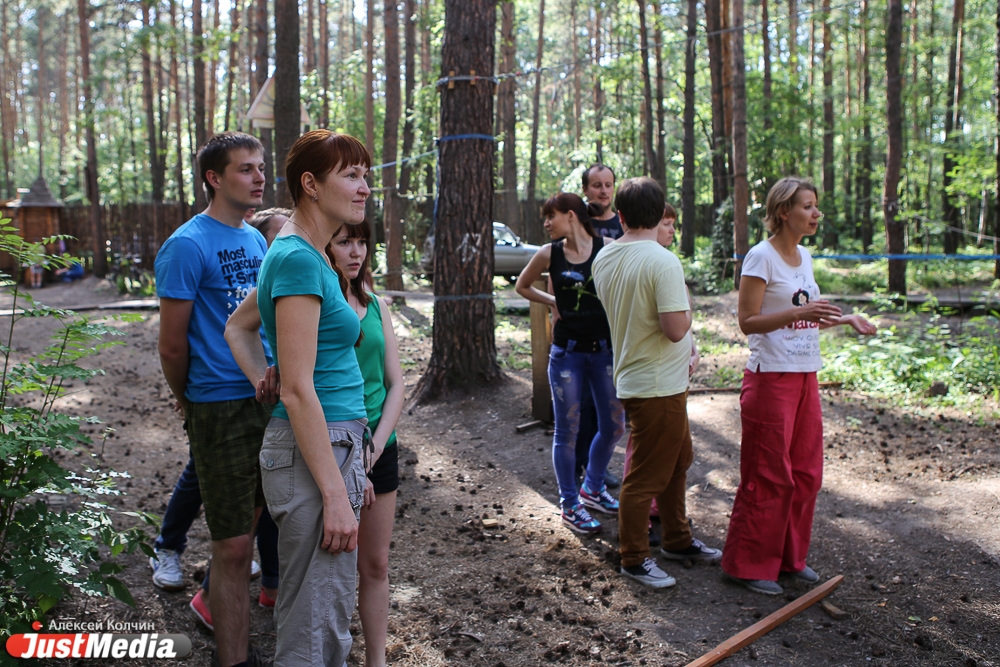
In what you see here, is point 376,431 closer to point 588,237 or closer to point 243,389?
point 243,389

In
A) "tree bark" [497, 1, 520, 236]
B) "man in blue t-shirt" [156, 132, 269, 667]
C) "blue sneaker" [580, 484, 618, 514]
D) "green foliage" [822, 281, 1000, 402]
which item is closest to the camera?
"man in blue t-shirt" [156, 132, 269, 667]

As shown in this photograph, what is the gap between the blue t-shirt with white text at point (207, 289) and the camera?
2.58 m

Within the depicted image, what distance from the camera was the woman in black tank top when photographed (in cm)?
402

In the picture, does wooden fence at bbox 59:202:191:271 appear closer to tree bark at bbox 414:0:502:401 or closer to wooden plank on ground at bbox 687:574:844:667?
tree bark at bbox 414:0:502:401

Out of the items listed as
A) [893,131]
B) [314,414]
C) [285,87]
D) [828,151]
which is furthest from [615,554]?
[828,151]

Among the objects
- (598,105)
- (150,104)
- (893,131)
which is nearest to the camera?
(893,131)

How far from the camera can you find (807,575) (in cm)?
345

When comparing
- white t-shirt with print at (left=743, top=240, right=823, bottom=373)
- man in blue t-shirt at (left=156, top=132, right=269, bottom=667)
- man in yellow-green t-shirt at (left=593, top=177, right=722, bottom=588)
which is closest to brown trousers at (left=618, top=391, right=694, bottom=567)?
man in yellow-green t-shirt at (left=593, top=177, right=722, bottom=588)

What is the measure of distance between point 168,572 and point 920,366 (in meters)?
6.52

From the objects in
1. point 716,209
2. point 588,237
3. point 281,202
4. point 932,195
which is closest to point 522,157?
point 932,195

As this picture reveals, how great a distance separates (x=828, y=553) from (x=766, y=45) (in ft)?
67.7

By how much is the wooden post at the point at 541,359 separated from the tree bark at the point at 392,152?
7145mm

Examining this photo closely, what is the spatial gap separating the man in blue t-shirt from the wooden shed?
2194 centimetres

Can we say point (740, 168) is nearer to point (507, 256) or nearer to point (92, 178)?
point (507, 256)
